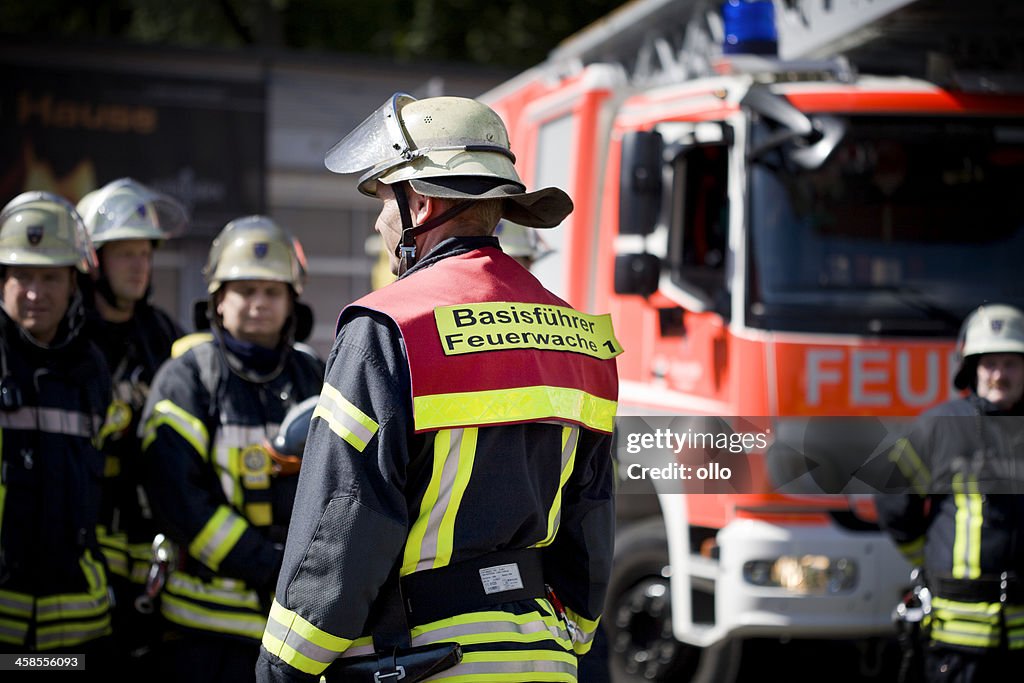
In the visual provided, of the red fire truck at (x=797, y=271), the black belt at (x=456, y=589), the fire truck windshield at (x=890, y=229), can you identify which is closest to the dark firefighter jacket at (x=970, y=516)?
the red fire truck at (x=797, y=271)

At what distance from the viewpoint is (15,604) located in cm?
358

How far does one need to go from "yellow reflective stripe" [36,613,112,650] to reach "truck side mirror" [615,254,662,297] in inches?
104

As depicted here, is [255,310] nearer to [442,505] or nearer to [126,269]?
[126,269]

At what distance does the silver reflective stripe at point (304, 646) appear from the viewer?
7.47 ft

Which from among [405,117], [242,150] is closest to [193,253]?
[242,150]

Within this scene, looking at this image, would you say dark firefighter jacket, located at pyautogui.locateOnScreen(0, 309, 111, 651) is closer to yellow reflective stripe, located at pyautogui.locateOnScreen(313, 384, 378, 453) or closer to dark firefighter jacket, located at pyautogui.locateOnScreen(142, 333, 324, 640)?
dark firefighter jacket, located at pyautogui.locateOnScreen(142, 333, 324, 640)

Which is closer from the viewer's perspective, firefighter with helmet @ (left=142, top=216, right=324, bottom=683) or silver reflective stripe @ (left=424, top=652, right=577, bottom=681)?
silver reflective stripe @ (left=424, top=652, right=577, bottom=681)

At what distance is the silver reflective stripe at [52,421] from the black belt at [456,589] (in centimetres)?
169

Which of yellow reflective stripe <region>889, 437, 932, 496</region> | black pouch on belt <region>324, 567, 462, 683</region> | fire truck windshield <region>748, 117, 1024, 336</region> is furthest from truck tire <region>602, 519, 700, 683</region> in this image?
black pouch on belt <region>324, 567, 462, 683</region>

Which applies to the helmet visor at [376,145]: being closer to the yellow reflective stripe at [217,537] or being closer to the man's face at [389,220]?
the man's face at [389,220]

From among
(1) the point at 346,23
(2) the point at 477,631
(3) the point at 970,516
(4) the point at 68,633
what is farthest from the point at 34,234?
(1) the point at 346,23

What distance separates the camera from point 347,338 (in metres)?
2.35

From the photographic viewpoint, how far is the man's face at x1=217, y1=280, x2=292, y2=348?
381 centimetres

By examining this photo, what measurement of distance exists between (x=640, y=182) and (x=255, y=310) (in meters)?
2.11
